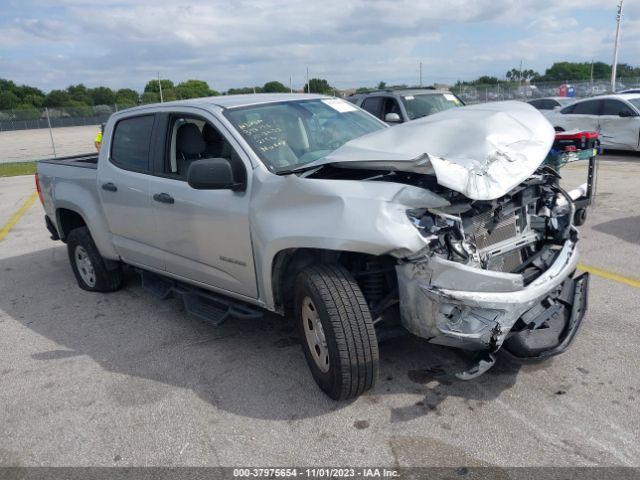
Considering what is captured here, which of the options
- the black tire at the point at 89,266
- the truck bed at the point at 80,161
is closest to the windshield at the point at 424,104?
the truck bed at the point at 80,161

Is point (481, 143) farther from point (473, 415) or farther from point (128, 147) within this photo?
point (128, 147)

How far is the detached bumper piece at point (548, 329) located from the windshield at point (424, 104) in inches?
307

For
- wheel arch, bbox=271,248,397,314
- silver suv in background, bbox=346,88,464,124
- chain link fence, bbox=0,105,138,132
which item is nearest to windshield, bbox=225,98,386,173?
wheel arch, bbox=271,248,397,314

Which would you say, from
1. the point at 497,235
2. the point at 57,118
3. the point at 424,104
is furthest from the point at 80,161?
the point at 57,118

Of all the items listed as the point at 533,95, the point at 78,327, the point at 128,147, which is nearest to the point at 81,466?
the point at 78,327

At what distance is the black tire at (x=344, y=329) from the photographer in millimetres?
3211

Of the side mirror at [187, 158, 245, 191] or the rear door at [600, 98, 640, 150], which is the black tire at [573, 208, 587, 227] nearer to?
the side mirror at [187, 158, 245, 191]

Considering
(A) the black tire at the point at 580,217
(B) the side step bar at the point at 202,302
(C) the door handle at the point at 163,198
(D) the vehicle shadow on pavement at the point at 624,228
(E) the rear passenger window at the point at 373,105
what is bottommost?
(D) the vehicle shadow on pavement at the point at 624,228

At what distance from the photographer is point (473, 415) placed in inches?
130

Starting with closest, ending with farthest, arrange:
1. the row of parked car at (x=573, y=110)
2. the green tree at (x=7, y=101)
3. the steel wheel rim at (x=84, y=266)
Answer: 1. the steel wheel rim at (x=84, y=266)
2. the row of parked car at (x=573, y=110)
3. the green tree at (x=7, y=101)

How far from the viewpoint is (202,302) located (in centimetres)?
462

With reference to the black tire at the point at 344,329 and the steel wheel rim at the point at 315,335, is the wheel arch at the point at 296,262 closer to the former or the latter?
the black tire at the point at 344,329

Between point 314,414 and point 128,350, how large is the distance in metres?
1.83

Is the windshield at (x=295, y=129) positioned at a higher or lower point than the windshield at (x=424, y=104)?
higher
